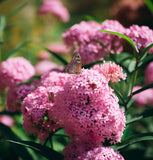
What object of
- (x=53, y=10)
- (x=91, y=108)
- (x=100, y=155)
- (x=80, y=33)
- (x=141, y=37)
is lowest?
(x=100, y=155)

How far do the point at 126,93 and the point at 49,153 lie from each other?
309 mm

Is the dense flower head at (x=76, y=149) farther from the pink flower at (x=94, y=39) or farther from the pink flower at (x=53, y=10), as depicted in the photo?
the pink flower at (x=53, y=10)

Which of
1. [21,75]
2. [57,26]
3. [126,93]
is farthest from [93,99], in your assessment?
[57,26]

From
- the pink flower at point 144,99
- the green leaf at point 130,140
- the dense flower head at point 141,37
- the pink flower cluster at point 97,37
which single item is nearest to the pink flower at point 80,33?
the pink flower cluster at point 97,37

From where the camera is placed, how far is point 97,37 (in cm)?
98

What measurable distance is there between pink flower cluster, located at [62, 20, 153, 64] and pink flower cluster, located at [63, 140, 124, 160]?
0.35m

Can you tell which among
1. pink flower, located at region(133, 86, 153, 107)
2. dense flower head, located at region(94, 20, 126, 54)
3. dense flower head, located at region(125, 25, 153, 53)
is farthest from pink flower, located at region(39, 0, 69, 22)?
dense flower head, located at region(125, 25, 153, 53)

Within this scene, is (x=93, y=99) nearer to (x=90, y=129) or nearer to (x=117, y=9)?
(x=90, y=129)

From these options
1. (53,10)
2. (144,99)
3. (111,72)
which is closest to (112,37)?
(111,72)

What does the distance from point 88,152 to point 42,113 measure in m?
0.17

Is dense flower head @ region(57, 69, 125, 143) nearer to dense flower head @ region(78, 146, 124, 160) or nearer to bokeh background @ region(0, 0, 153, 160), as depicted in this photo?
dense flower head @ region(78, 146, 124, 160)

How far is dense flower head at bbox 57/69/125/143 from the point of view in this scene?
65 centimetres

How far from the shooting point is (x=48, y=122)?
736 mm

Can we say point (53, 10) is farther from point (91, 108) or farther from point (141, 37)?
point (91, 108)
